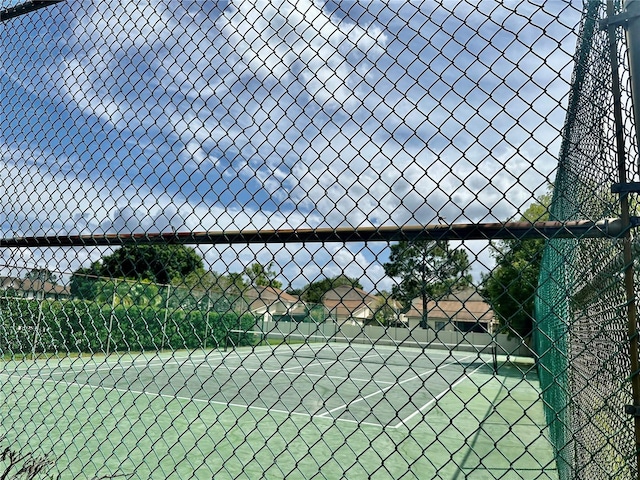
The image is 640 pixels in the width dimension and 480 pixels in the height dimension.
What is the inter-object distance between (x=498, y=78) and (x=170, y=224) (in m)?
1.31

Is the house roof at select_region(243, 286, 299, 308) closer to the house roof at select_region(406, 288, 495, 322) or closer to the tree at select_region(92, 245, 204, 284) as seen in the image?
the tree at select_region(92, 245, 204, 284)

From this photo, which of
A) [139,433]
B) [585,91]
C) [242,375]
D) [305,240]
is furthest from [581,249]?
[242,375]

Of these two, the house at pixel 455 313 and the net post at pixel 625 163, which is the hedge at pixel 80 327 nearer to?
the house at pixel 455 313

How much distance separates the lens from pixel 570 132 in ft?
7.83

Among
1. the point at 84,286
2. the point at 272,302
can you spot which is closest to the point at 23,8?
the point at 272,302

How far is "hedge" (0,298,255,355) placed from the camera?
2.39 metres

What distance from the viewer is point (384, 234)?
1.53 metres

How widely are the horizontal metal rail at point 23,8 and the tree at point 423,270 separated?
223 centimetres

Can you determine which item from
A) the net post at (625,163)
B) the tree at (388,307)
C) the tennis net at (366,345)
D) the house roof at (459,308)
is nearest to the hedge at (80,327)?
the tennis net at (366,345)

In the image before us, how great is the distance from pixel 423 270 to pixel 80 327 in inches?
243

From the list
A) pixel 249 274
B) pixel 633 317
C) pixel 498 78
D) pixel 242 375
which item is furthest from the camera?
pixel 242 375

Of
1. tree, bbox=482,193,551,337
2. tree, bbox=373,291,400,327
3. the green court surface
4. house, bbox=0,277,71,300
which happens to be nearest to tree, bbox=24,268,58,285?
house, bbox=0,277,71,300

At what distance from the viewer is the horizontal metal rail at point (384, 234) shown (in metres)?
1.28

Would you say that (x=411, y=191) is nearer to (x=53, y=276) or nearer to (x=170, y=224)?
(x=170, y=224)
